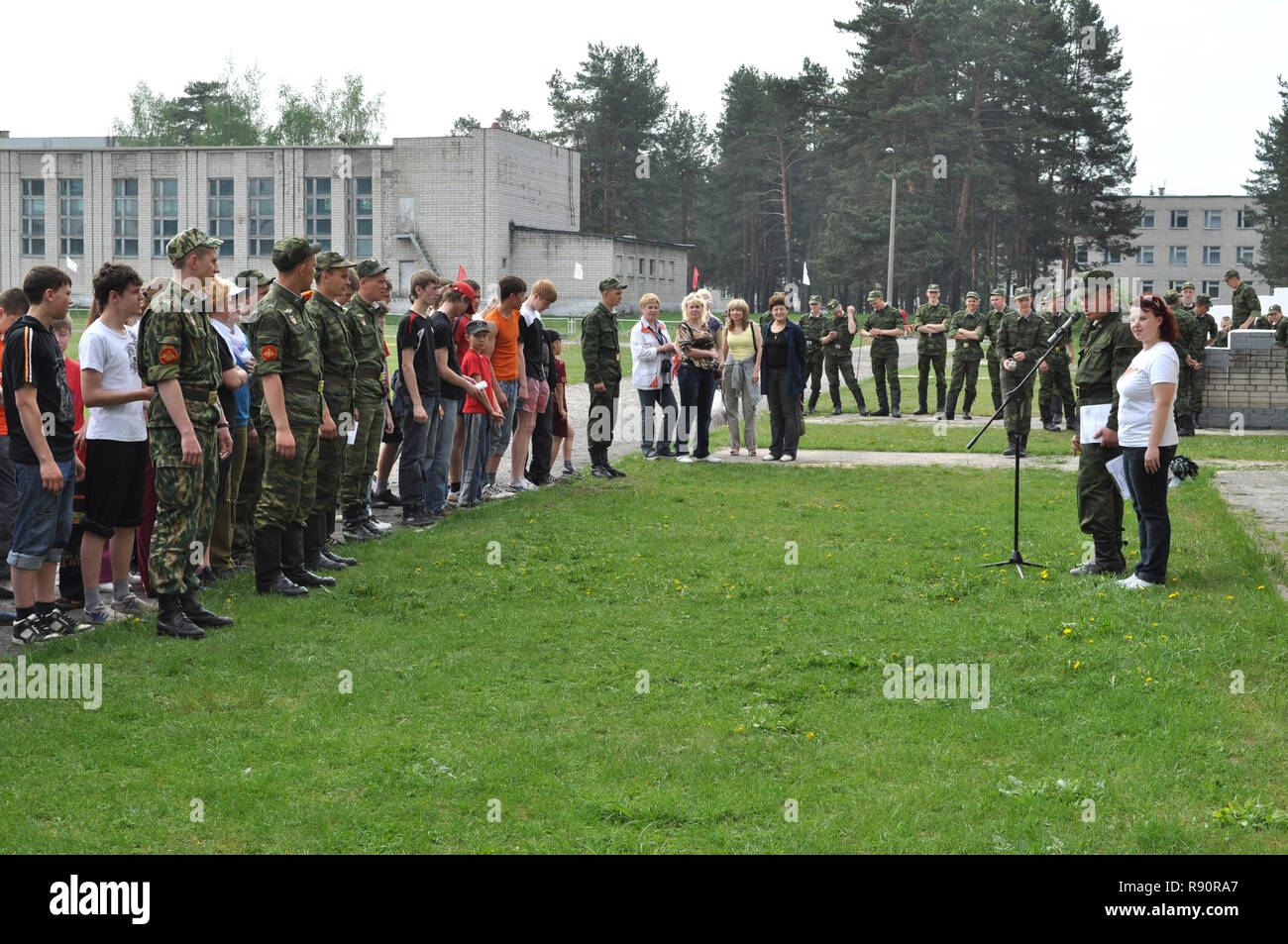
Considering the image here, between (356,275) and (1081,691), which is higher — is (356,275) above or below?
above

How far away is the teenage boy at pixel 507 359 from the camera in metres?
13.0

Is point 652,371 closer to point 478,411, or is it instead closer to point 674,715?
point 478,411

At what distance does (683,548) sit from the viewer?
10477 mm

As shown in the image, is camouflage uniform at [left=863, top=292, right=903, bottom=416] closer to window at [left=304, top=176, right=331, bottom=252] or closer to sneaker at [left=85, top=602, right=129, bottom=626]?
sneaker at [left=85, top=602, right=129, bottom=626]

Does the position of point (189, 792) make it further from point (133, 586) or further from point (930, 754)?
point (133, 586)

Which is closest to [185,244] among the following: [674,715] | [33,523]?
[33,523]

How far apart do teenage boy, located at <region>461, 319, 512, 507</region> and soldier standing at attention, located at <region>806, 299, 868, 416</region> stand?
38.2 feet

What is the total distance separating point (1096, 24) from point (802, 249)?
38744mm

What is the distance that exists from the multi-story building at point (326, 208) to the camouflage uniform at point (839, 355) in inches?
1903

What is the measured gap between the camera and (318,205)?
74.1 m

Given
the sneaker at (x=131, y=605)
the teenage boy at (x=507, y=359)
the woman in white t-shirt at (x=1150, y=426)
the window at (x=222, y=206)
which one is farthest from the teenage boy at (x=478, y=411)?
the window at (x=222, y=206)

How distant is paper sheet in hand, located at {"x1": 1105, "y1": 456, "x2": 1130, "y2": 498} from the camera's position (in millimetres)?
8984

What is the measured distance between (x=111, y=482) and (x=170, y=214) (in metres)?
Answer: 74.2

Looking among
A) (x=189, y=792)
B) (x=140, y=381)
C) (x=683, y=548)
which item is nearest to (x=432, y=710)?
(x=189, y=792)
